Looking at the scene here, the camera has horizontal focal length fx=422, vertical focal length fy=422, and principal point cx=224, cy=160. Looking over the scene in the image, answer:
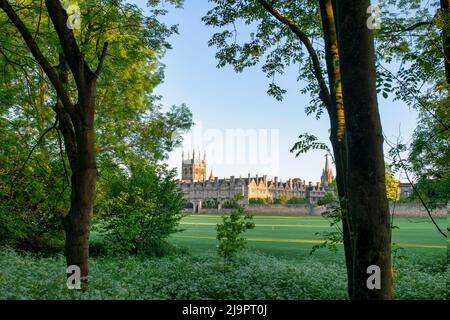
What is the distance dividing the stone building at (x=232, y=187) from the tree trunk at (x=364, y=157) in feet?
370

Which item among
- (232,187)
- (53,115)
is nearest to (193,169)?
(232,187)

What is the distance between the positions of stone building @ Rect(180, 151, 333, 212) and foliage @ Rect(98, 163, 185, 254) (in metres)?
97.4

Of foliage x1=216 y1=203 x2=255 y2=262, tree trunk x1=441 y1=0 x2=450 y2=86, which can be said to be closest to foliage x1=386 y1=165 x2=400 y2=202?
tree trunk x1=441 y1=0 x2=450 y2=86

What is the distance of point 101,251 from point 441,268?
13361 millimetres

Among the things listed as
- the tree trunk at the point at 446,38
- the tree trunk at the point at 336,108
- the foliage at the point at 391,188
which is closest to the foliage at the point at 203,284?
the foliage at the point at 391,188

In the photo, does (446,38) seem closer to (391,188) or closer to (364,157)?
(391,188)

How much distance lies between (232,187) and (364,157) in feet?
410

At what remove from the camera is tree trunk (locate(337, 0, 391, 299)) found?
4.05m

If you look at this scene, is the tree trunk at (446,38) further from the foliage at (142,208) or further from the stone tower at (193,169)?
the stone tower at (193,169)

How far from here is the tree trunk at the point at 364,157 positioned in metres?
4.05

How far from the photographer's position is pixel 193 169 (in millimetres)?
142375

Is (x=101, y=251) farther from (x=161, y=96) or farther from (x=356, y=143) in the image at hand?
(x=356, y=143)
